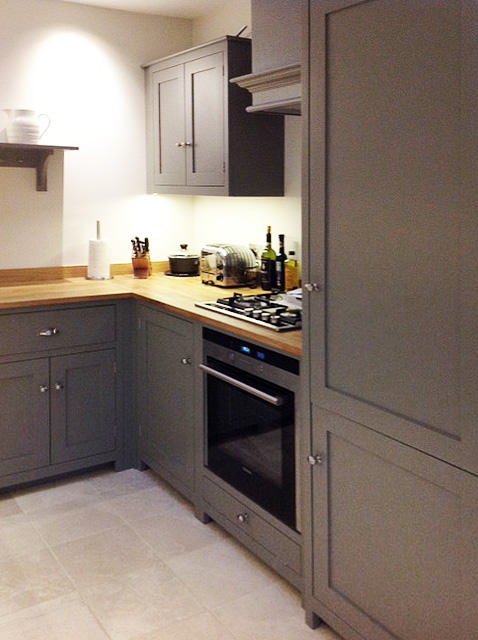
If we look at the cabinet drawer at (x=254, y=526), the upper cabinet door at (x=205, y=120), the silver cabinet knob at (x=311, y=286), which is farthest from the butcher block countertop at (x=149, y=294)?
the cabinet drawer at (x=254, y=526)

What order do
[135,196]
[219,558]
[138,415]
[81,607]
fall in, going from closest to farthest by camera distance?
[81,607] < [219,558] < [138,415] < [135,196]

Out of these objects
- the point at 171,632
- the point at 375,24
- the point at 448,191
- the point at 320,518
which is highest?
the point at 375,24

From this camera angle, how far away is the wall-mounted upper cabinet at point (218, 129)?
324 centimetres

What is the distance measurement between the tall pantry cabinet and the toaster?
1.38m

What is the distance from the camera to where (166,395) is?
3164 millimetres

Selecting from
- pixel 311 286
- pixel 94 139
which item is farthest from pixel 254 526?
pixel 94 139

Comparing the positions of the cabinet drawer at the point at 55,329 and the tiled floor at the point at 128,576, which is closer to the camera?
the tiled floor at the point at 128,576

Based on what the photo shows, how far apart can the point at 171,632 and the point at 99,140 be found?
8.60ft

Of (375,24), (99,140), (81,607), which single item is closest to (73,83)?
(99,140)

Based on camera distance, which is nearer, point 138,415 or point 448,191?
point 448,191

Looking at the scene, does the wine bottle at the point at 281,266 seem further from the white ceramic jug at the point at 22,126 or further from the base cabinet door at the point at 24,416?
the white ceramic jug at the point at 22,126

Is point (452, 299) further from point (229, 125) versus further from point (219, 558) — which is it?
point (229, 125)

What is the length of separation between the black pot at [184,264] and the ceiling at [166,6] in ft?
4.35

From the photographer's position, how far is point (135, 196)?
4.02 meters
